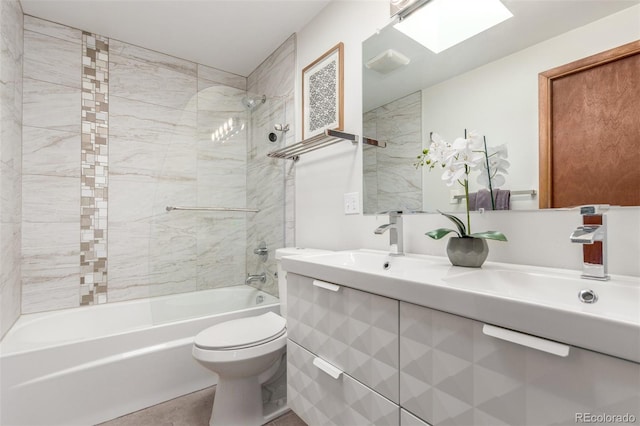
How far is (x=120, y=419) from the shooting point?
5.19ft

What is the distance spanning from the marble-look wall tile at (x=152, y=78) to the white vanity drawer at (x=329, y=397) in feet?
6.53

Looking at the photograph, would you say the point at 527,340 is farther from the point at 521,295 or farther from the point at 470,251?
the point at 470,251

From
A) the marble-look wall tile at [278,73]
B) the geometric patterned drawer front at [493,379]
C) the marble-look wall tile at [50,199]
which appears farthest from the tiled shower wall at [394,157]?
the marble-look wall tile at [50,199]

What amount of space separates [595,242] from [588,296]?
0.15 meters

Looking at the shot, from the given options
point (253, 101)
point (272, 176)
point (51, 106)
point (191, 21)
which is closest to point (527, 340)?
point (272, 176)

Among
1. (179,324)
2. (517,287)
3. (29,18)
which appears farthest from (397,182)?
(29,18)

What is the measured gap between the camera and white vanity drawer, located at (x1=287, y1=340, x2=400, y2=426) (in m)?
0.89

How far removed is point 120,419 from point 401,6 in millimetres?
2507

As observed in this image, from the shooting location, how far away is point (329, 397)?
106 cm

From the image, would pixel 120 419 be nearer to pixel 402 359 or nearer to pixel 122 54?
pixel 402 359

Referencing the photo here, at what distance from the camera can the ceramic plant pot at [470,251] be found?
3.43ft

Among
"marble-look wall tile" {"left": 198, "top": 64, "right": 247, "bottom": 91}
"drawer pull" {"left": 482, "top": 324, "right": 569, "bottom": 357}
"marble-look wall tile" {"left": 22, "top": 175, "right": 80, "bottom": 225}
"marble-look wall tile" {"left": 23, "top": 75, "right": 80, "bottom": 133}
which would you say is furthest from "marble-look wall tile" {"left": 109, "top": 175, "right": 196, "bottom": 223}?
"drawer pull" {"left": 482, "top": 324, "right": 569, "bottom": 357}

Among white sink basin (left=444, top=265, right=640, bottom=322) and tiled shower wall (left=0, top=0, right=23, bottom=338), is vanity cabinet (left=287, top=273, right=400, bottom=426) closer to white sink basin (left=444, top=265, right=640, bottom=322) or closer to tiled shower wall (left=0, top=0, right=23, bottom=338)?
white sink basin (left=444, top=265, right=640, bottom=322)

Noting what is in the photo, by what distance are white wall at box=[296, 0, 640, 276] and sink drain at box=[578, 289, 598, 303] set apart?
0.60 feet
